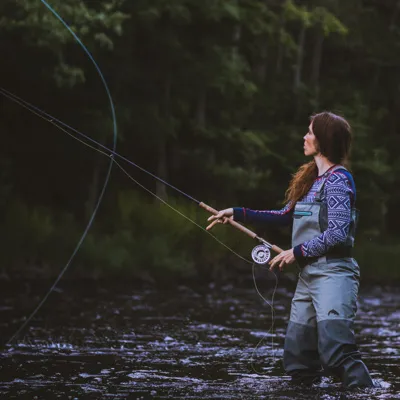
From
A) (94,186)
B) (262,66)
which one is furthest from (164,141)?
(262,66)

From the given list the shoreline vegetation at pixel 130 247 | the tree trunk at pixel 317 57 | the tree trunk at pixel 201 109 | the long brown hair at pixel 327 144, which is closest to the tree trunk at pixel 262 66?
the tree trunk at pixel 317 57

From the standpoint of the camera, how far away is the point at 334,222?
19.2ft

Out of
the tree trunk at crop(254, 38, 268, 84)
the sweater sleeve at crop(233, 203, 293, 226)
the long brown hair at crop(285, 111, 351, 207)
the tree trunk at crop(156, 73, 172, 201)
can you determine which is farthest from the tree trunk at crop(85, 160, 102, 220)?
the long brown hair at crop(285, 111, 351, 207)

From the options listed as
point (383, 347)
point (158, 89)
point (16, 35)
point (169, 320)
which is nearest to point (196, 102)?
point (158, 89)

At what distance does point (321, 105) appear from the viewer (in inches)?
1206

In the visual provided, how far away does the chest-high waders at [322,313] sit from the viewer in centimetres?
587

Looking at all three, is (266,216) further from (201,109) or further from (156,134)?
(201,109)

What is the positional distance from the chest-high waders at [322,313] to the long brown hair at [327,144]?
0.09 m

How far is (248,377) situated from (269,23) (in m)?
21.1

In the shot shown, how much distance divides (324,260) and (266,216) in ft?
1.84

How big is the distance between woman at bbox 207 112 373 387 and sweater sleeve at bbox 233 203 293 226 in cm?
1

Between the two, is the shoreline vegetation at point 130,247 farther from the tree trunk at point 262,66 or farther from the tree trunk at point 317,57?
the tree trunk at point 317,57

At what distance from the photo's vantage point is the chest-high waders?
5.87 meters

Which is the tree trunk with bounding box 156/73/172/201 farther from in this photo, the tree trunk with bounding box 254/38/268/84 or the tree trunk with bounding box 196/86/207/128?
the tree trunk with bounding box 254/38/268/84
